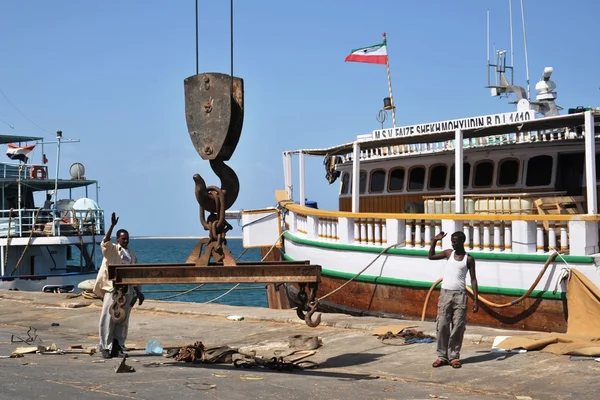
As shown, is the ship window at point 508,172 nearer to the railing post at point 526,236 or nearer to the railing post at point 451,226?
the railing post at point 451,226

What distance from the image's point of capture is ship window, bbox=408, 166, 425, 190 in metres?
17.8

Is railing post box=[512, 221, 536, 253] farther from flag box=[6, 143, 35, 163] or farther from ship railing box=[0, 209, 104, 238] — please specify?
flag box=[6, 143, 35, 163]

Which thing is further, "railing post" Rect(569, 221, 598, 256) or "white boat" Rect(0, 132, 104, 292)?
"white boat" Rect(0, 132, 104, 292)

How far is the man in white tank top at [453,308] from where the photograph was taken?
909cm

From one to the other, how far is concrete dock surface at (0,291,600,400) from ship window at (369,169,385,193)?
20.8 feet

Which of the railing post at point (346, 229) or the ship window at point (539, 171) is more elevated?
the ship window at point (539, 171)

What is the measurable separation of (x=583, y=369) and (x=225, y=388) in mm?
3497

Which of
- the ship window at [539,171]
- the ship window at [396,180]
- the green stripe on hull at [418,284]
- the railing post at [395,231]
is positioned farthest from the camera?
the ship window at [396,180]

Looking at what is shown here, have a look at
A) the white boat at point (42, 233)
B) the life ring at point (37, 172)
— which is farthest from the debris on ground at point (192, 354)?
the life ring at point (37, 172)

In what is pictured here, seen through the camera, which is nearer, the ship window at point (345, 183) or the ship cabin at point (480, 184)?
the ship cabin at point (480, 184)

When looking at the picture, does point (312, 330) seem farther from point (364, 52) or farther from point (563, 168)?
point (364, 52)

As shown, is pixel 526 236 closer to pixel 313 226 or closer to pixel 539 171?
pixel 539 171

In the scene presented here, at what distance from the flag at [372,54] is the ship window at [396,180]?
2.92 metres

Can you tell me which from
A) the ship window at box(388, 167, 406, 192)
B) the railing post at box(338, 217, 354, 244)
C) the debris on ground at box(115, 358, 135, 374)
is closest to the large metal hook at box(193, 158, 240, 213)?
the debris on ground at box(115, 358, 135, 374)
